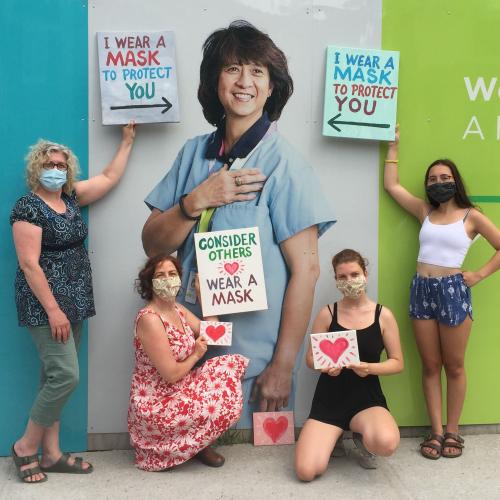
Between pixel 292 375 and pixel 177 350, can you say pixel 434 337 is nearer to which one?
pixel 292 375

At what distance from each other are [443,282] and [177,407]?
5.86 feet

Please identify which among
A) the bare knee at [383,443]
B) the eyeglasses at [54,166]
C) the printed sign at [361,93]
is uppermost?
the printed sign at [361,93]

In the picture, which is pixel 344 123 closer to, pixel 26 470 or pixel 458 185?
pixel 458 185

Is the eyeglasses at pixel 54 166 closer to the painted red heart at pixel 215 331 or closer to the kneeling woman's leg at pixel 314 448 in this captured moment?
the painted red heart at pixel 215 331

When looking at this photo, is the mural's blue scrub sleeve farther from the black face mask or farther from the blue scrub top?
the black face mask

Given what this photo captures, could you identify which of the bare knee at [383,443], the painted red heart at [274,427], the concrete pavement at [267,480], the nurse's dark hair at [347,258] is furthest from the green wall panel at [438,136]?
the painted red heart at [274,427]

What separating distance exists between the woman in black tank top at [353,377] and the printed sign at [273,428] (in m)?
0.29

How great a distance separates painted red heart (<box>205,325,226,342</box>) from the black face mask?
156 cm

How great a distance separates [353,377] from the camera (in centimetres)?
362

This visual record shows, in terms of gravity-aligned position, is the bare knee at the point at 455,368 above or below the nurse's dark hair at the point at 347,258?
below

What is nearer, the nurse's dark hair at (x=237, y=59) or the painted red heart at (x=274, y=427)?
the nurse's dark hair at (x=237, y=59)

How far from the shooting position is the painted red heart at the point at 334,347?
3.48 metres

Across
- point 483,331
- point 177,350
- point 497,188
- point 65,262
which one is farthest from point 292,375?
point 497,188

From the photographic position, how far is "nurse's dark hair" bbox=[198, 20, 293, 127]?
3779mm
